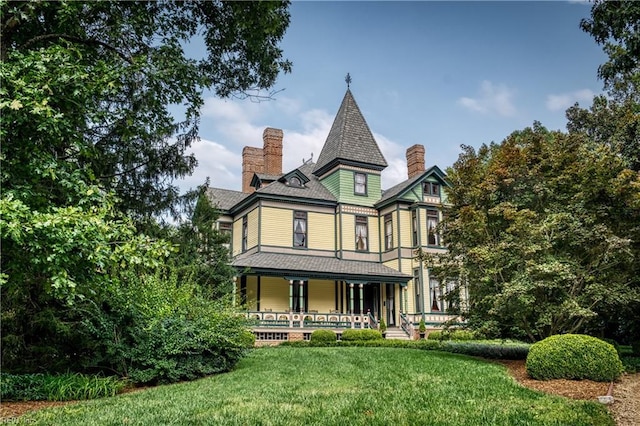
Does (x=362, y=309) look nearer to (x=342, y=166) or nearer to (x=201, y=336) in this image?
(x=342, y=166)

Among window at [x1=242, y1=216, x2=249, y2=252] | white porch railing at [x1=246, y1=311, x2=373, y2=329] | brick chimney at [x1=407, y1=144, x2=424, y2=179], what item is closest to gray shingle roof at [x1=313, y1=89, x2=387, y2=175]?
brick chimney at [x1=407, y1=144, x2=424, y2=179]

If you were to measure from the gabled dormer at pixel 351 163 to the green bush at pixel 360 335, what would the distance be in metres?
7.99

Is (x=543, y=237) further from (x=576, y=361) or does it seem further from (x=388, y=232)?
(x=388, y=232)

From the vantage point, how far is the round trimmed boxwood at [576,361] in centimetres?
964

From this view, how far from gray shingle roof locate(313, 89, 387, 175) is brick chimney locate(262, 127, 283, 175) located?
2.26 metres

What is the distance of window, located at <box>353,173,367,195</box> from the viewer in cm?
2950

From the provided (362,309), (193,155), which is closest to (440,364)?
(193,155)

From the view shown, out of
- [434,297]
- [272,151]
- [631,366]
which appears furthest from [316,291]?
[631,366]

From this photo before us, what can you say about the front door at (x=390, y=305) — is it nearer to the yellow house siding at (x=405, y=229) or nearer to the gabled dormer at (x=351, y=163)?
the yellow house siding at (x=405, y=229)

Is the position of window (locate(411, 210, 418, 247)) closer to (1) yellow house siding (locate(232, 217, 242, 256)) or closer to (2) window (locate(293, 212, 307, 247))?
(2) window (locate(293, 212, 307, 247))

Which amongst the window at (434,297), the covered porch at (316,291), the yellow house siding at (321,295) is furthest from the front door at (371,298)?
the window at (434,297)

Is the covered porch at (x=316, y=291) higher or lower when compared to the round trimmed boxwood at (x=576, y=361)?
higher

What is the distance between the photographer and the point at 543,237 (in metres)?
12.9

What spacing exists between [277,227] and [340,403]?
20.2 metres
